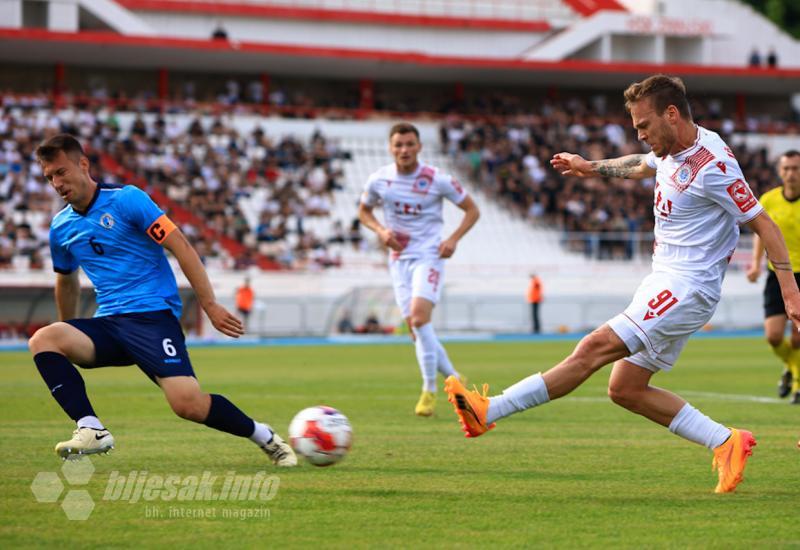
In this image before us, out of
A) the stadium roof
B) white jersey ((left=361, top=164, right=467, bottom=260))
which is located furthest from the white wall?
white jersey ((left=361, top=164, right=467, bottom=260))

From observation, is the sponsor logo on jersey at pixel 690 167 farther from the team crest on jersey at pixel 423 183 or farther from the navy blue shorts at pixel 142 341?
the team crest on jersey at pixel 423 183

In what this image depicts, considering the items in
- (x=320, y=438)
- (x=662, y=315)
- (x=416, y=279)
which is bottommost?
(x=320, y=438)

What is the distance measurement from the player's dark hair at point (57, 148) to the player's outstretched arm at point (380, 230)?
5.18 metres

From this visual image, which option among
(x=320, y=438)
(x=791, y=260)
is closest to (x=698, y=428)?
(x=320, y=438)

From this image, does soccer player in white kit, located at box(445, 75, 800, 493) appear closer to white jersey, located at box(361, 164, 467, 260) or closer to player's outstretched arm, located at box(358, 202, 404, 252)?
player's outstretched arm, located at box(358, 202, 404, 252)

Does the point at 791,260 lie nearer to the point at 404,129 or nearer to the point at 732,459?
the point at 404,129

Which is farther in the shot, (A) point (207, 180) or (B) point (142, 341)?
(A) point (207, 180)

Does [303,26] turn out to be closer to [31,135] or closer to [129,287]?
[31,135]

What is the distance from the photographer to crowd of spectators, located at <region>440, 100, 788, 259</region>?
143 ft

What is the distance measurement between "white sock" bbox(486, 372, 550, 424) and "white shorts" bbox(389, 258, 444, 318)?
17.7 feet

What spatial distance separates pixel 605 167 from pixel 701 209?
0.92 meters

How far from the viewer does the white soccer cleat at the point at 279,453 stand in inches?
317

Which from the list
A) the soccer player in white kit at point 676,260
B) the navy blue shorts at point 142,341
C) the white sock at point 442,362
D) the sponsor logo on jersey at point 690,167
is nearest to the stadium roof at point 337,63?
the white sock at point 442,362

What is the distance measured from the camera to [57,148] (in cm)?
766
